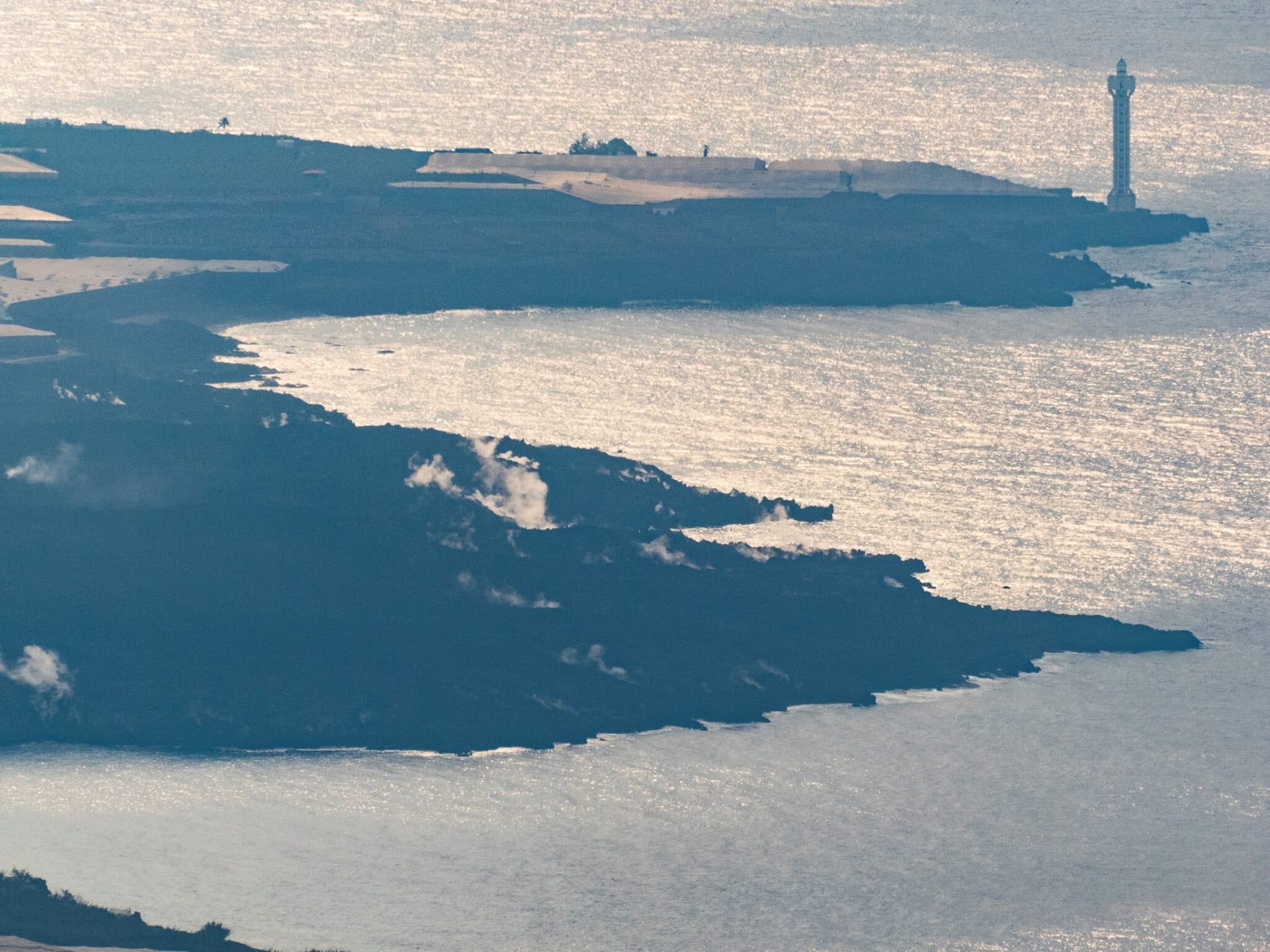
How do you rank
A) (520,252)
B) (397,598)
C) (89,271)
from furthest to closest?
(520,252) < (89,271) < (397,598)

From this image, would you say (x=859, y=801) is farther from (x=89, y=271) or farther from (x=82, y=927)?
(x=89, y=271)

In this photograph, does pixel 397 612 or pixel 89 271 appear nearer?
pixel 397 612

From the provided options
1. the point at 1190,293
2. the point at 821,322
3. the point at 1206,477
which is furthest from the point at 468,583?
the point at 1190,293

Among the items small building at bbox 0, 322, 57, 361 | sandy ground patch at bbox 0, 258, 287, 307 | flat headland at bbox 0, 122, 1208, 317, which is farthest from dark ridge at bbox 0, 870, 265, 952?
flat headland at bbox 0, 122, 1208, 317

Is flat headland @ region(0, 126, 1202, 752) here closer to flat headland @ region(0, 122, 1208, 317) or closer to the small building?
the small building

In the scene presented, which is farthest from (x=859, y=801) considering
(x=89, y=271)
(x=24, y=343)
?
(x=89, y=271)

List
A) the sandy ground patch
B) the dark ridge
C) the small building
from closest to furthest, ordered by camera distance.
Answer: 1. the dark ridge
2. the small building
3. the sandy ground patch

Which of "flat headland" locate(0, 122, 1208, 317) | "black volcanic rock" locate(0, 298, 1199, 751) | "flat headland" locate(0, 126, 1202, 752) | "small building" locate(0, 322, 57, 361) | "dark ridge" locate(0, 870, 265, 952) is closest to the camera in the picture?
"dark ridge" locate(0, 870, 265, 952)

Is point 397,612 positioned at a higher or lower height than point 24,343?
lower

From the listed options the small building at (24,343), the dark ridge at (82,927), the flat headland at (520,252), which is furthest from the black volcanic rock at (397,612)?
the flat headland at (520,252)

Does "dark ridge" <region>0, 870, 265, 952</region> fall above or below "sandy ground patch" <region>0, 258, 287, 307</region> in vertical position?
below
